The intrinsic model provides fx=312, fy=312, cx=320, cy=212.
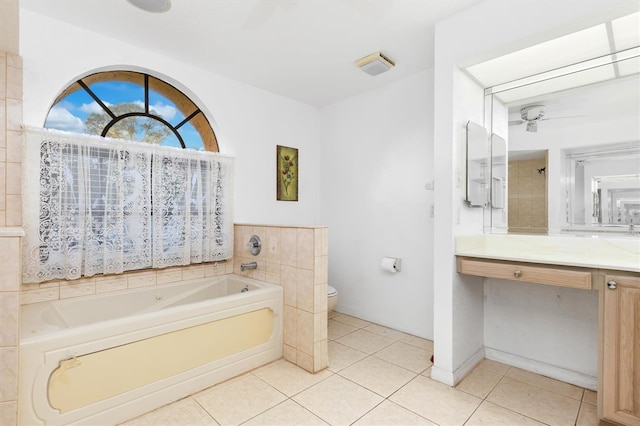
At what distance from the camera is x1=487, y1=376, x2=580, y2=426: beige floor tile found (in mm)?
1718

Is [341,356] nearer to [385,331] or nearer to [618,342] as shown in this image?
[385,331]

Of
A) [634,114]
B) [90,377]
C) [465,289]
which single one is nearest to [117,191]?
[90,377]

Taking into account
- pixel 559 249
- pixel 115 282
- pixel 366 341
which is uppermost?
pixel 559 249

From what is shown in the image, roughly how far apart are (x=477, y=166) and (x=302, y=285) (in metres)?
1.52

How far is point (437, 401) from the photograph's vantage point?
6.10ft

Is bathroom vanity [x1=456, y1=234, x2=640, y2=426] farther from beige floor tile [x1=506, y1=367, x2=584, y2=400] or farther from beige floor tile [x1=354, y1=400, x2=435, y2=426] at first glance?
beige floor tile [x1=354, y1=400, x2=435, y2=426]

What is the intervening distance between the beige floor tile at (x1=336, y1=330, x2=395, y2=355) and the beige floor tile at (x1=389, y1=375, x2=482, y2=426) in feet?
1.90

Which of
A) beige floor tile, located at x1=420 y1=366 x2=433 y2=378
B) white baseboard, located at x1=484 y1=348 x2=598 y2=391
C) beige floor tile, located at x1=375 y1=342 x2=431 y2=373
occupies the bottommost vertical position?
beige floor tile, located at x1=375 y1=342 x2=431 y2=373

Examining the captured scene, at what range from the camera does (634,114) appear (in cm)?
192

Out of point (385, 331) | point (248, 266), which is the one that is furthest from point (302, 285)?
point (385, 331)

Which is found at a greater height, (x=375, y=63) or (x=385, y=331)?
(x=375, y=63)

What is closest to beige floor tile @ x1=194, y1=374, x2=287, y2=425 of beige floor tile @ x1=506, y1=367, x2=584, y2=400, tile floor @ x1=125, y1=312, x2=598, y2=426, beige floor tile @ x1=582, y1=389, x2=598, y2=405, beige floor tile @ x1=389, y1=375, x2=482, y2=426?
tile floor @ x1=125, y1=312, x2=598, y2=426

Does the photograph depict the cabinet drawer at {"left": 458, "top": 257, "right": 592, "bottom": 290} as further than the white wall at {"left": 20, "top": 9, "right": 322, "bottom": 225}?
No

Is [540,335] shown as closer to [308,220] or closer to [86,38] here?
[308,220]
